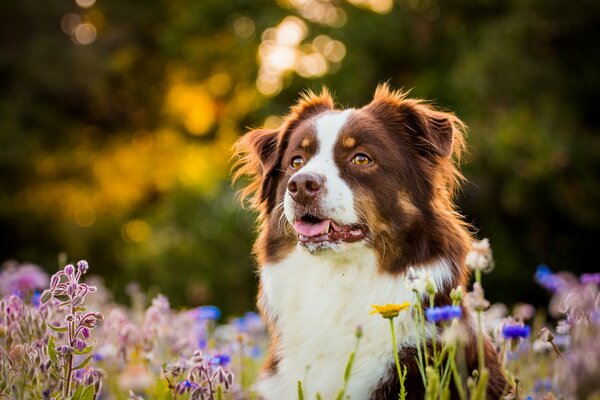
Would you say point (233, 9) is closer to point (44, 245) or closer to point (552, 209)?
point (44, 245)

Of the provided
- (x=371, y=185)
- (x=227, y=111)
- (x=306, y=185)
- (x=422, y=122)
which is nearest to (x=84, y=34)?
(x=227, y=111)

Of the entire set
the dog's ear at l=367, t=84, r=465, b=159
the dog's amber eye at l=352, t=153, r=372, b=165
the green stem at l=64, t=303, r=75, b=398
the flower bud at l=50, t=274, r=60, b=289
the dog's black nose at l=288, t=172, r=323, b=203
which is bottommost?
the green stem at l=64, t=303, r=75, b=398

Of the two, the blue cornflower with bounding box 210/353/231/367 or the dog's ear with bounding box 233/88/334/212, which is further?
the dog's ear with bounding box 233/88/334/212

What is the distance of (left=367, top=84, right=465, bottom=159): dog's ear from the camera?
4.41 metres

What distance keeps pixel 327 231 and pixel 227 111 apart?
21312 mm

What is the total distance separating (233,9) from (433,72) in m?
6.89

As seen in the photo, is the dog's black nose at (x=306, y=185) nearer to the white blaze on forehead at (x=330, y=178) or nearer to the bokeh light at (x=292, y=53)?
the white blaze on forehead at (x=330, y=178)

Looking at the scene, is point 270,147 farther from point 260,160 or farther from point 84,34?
point 84,34

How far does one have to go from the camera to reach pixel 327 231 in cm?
420

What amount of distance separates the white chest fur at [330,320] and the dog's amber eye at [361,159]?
1.62 ft

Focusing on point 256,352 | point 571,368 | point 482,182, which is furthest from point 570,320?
point 482,182

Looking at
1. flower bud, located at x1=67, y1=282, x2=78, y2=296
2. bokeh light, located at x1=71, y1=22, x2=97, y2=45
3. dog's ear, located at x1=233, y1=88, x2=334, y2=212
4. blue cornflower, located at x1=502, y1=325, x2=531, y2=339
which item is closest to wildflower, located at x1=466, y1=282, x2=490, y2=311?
blue cornflower, located at x1=502, y1=325, x2=531, y2=339

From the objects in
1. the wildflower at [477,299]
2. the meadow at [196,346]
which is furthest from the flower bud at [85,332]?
the wildflower at [477,299]

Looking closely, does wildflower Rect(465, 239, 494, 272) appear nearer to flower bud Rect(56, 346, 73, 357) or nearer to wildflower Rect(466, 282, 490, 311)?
wildflower Rect(466, 282, 490, 311)
